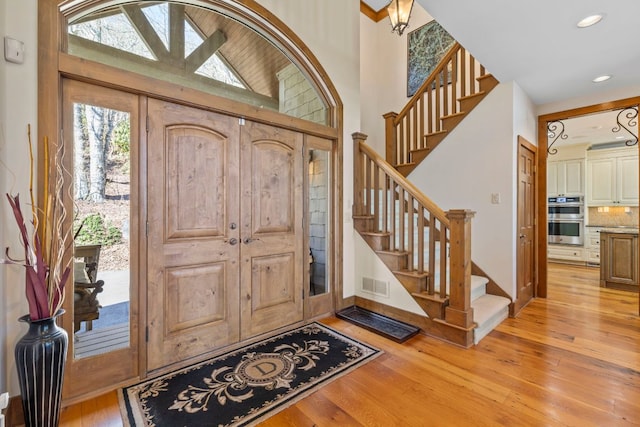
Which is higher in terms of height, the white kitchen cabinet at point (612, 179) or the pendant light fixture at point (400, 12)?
the pendant light fixture at point (400, 12)

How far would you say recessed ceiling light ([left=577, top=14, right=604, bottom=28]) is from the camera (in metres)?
2.24

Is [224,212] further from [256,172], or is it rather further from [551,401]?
[551,401]

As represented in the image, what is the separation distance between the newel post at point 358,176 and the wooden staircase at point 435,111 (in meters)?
1.22

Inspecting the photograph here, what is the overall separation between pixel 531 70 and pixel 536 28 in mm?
828

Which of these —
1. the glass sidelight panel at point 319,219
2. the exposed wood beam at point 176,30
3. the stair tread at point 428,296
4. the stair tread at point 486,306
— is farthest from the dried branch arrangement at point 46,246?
the stair tread at point 486,306

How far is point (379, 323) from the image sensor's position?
9.78 feet

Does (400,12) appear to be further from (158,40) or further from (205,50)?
(158,40)

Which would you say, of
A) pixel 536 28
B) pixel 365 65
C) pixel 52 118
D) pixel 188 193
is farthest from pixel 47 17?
pixel 365 65

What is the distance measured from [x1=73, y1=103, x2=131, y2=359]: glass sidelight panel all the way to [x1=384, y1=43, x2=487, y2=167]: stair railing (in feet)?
12.1

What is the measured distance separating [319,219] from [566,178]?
6.46 metres

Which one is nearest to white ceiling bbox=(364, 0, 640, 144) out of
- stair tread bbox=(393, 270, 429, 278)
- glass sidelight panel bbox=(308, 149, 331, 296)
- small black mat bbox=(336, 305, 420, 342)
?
glass sidelight panel bbox=(308, 149, 331, 296)

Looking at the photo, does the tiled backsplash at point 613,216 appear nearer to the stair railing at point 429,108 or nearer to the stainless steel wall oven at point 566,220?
the stainless steel wall oven at point 566,220

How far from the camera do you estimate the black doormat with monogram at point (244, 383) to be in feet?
5.53

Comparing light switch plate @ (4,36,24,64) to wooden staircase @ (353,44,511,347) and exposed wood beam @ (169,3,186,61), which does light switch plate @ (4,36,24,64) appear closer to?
exposed wood beam @ (169,3,186,61)
